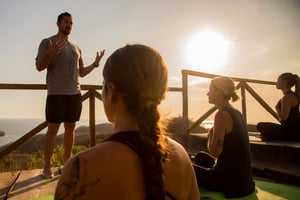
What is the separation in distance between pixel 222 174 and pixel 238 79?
4458 mm

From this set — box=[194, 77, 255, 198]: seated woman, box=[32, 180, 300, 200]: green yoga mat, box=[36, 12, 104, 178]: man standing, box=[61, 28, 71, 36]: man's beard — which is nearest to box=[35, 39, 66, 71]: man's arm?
box=[36, 12, 104, 178]: man standing

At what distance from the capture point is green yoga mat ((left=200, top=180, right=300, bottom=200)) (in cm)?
313

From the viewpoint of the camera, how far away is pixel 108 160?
1.00m

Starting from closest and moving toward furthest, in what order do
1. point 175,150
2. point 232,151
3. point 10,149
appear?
point 175,150
point 232,151
point 10,149

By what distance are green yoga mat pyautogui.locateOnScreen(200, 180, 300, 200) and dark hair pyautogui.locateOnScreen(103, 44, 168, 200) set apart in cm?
220

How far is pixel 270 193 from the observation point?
3.36m

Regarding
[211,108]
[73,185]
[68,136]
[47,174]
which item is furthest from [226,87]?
[211,108]

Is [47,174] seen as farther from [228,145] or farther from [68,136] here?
[228,145]

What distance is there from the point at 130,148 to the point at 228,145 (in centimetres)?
201

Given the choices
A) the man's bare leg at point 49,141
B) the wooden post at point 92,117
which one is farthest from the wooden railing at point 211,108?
the man's bare leg at point 49,141

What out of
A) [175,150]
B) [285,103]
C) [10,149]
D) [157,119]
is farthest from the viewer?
[285,103]

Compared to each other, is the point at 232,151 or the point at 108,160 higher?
the point at 108,160

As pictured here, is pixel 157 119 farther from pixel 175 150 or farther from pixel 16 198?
pixel 16 198

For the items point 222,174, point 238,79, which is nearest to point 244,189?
point 222,174
